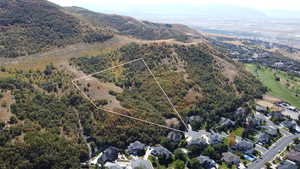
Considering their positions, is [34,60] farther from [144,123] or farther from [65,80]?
[144,123]

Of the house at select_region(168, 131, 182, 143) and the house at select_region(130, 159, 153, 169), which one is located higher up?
the house at select_region(168, 131, 182, 143)

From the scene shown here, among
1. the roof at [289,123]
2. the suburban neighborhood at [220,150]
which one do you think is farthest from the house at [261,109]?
the suburban neighborhood at [220,150]

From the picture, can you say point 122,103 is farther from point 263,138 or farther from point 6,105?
point 263,138

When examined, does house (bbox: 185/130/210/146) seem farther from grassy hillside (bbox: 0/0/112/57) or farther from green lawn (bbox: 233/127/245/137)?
grassy hillside (bbox: 0/0/112/57)

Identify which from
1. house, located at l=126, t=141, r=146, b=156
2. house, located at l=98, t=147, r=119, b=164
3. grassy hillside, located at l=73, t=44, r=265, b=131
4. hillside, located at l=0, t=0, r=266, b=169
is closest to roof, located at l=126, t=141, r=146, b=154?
house, located at l=126, t=141, r=146, b=156

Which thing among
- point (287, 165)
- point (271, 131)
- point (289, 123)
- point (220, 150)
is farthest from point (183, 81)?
point (287, 165)

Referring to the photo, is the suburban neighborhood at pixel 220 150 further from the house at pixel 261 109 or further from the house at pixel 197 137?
the house at pixel 261 109

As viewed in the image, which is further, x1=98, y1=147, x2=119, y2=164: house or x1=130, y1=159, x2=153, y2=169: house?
x1=98, y1=147, x2=119, y2=164: house
